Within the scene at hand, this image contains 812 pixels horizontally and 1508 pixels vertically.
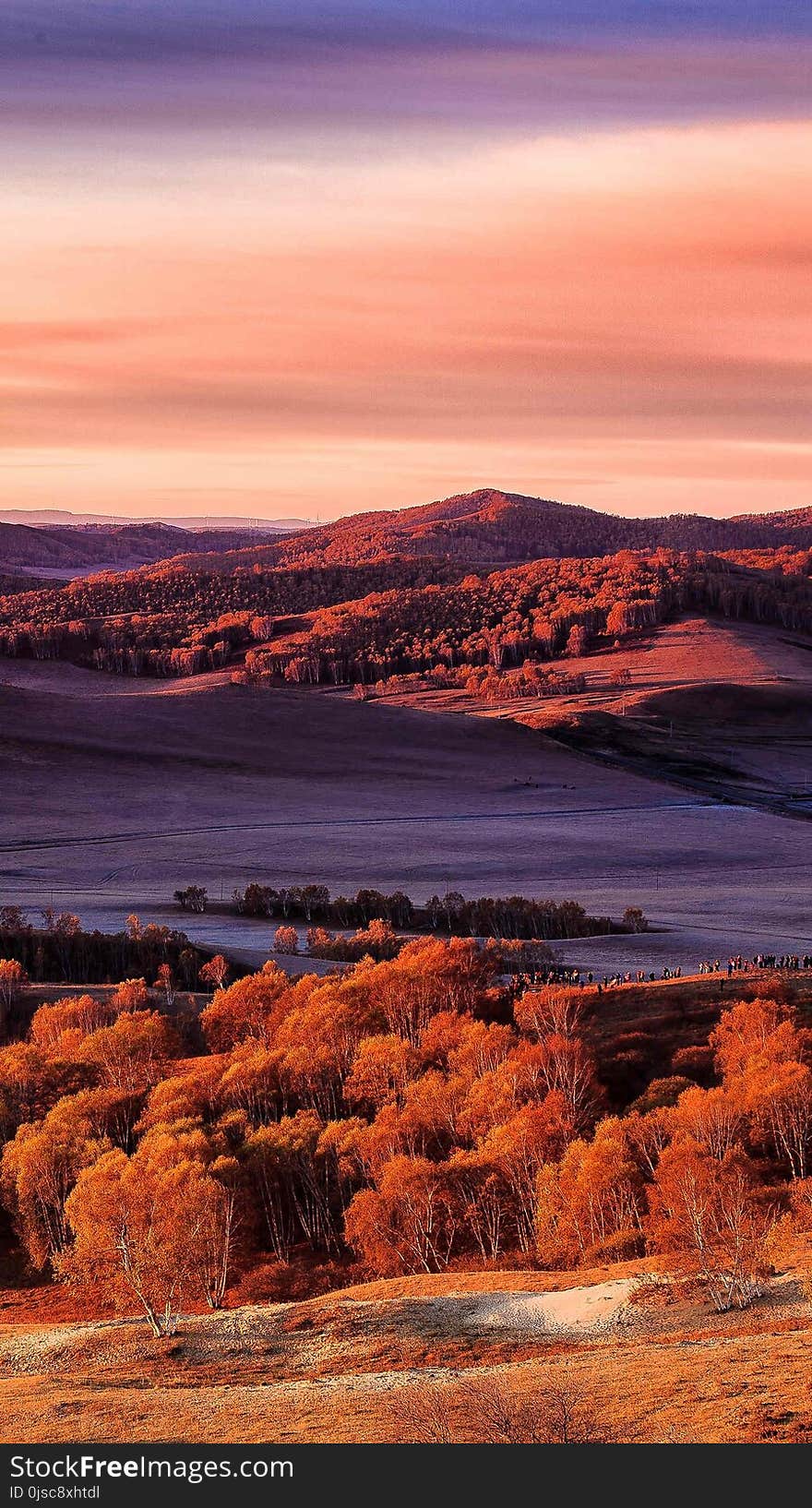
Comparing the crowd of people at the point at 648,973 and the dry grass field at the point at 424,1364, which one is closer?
the dry grass field at the point at 424,1364

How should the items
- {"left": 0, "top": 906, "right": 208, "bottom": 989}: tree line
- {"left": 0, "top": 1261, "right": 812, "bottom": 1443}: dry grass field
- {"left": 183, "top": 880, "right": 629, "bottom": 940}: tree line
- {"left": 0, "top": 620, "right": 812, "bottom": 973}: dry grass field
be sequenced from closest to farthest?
{"left": 0, "top": 1261, "right": 812, "bottom": 1443}: dry grass field
{"left": 0, "top": 906, "right": 208, "bottom": 989}: tree line
{"left": 183, "top": 880, "right": 629, "bottom": 940}: tree line
{"left": 0, "top": 620, "right": 812, "bottom": 973}: dry grass field

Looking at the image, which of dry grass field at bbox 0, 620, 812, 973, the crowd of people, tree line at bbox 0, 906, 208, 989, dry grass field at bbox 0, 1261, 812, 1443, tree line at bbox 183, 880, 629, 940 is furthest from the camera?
dry grass field at bbox 0, 620, 812, 973

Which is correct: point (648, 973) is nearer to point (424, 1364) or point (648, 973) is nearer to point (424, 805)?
point (424, 1364)

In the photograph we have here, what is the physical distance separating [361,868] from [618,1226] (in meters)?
64.2

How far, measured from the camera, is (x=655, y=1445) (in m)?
18.7

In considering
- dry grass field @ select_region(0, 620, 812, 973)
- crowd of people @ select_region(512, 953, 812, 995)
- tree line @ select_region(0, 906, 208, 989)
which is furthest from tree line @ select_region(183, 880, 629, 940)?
crowd of people @ select_region(512, 953, 812, 995)

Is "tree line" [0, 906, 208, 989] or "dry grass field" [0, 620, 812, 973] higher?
"dry grass field" [0, 620, 812, 973]

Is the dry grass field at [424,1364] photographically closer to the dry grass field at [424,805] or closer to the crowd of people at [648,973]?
the crowd of people at [648,973]

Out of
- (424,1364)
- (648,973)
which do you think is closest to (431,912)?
(648,973)

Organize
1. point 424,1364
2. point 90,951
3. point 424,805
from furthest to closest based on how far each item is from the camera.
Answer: point 424,805 < point 90,951 < point 424,1364

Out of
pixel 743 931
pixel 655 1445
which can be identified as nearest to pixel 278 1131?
pixel 655 1445

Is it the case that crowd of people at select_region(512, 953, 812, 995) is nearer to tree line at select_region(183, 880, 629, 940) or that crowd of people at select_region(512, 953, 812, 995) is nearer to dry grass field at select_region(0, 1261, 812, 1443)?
tree line at select_region(183, 880, 629, 940)

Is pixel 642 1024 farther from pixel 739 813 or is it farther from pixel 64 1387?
pixel 739 813

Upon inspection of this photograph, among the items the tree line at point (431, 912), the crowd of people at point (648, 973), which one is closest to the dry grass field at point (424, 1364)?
the crowd of people at point (648, 973)
